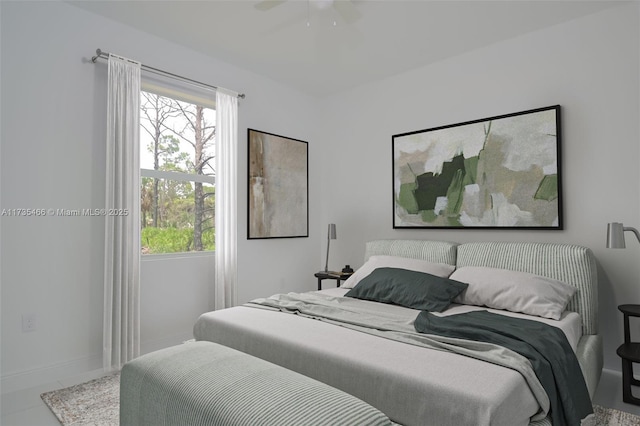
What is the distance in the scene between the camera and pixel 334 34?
3.25 meters

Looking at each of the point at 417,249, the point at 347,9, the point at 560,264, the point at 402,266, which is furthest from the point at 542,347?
the point at 347,9

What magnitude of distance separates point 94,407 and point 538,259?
322 cm

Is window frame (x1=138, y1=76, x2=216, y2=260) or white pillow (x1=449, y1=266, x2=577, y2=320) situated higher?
window frame (x1=138, y1=76, x2=216, y2=260)

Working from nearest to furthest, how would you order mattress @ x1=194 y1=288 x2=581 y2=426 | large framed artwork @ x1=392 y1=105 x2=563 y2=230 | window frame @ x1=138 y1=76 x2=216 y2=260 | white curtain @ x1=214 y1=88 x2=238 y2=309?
1. mattress @ x1=194 y1=288 x2=581 y2=426
2. large framed artwork @ x1=392 y1=105 x2=563 y2=230
3. window frame @ x1=138 y1=76 x2=216 y2=260
4. white curtain @ x1=214 y1=88 x2=238 y2=309

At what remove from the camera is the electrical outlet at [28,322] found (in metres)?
2.60

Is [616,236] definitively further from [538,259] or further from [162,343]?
[162,343]

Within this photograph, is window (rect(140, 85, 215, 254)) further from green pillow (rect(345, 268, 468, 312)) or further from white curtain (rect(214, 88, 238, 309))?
green pillow (rect(345, 268, 468, 312))

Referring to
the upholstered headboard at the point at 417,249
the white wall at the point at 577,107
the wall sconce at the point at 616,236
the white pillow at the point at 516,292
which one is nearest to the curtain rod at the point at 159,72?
the white wall at the point at 577,107

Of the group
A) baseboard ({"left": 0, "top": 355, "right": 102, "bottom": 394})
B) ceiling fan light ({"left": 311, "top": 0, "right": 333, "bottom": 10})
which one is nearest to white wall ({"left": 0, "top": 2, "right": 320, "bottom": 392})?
baseboard ({"left": 0, "top": 355, "right": 102, "bottom": 394})

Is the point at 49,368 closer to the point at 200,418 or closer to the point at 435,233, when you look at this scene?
the point at 200,418

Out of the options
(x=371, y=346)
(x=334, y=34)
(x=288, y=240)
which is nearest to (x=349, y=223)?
(x=288, y=240)

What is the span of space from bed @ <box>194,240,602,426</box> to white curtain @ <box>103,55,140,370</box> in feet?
2.80

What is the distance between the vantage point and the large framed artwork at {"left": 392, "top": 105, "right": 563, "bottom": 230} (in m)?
3.11

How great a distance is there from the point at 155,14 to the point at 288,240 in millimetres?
2570
